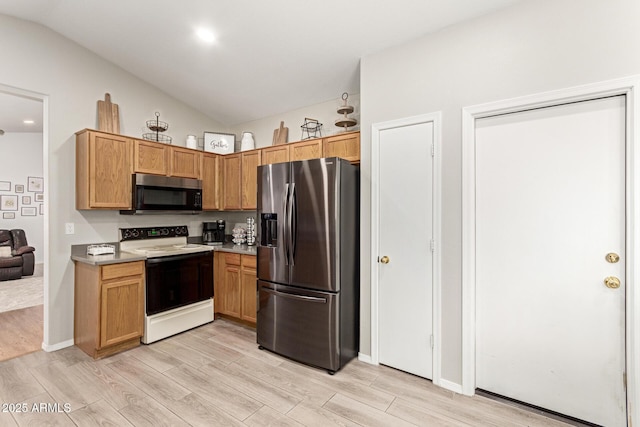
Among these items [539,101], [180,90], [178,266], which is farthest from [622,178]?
[180,90]

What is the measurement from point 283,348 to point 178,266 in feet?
4.86

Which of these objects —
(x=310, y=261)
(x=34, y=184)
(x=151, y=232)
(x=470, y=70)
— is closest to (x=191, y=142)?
(x=151, y=232)

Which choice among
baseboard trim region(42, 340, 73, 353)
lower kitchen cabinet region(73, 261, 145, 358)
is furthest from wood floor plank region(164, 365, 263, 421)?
baseboard trim region(42, 340, 73, 353)

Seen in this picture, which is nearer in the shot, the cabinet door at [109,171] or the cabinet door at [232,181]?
the cabinet door at [109,171]

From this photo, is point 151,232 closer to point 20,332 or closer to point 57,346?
point 57,346

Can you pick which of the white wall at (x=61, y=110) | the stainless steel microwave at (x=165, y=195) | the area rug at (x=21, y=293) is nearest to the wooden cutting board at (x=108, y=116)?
the white wall at (x=61, y=110)

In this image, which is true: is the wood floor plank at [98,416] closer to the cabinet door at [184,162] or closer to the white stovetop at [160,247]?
the white stovetop at [160,247]

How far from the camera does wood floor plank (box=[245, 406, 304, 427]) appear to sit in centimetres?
195

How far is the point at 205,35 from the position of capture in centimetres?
281

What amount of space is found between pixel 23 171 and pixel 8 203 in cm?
80

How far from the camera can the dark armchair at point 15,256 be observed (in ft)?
18.3

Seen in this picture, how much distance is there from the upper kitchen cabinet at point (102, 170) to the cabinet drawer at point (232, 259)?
3.92 ft

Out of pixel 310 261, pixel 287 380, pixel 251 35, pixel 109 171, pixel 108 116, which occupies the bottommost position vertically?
pixel 287 380

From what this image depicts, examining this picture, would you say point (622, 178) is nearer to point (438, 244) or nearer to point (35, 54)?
point (438, 244)
